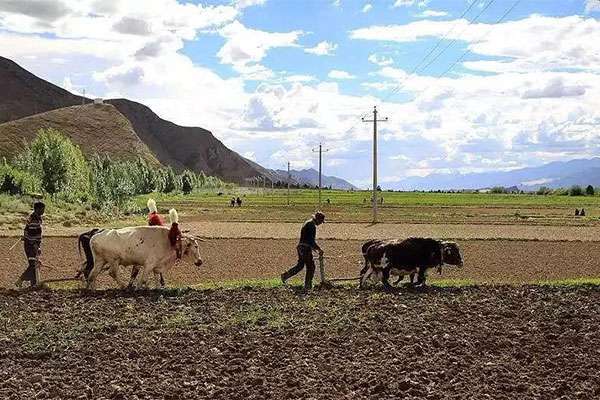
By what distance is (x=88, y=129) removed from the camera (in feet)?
580

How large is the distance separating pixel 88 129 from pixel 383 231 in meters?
142

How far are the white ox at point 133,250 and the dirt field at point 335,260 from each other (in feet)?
11.9

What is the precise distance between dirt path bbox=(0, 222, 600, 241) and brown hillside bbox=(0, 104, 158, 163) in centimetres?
10461

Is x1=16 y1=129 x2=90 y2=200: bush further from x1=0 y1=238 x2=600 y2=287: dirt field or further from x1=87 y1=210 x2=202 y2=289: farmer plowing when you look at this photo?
x1=87 y1=210 x2=202 y2=289: farmer plowing

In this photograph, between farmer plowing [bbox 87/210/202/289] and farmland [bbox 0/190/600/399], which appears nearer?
farmland [bbox 0/190/600/399]

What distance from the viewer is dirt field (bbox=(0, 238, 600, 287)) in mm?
23875

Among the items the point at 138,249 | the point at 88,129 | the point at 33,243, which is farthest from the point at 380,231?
the point at 88,129

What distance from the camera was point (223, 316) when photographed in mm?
14750

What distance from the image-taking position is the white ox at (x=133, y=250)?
56.7 feet

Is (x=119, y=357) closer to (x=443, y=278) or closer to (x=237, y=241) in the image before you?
(x=443, y=278)

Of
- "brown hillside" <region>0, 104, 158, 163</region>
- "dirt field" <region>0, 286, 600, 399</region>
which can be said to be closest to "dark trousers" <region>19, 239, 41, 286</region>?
"dirt field" <region>0, 286, 600, 399</region>

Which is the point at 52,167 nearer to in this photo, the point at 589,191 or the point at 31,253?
the point at 31,253

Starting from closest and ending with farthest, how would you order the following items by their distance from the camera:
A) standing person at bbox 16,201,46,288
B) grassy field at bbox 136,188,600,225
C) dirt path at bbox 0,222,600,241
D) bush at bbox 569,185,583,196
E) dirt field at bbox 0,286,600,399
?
dirt field at bbox 0,286,600,399
standing person at bbox 16,201,46,288
dirt path at bbox 0,222,600,241
grassy field at bbox 136,188,600,225
bush at bbox 569,185,583,196

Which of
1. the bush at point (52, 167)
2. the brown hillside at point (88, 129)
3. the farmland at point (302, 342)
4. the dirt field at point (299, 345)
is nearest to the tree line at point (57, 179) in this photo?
the bush at point (52, 167)
